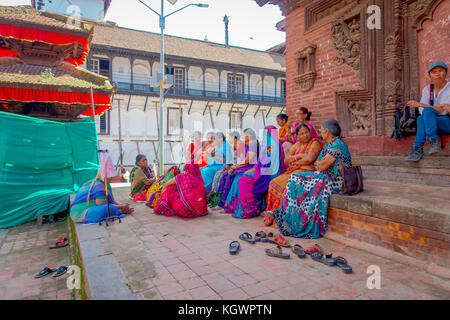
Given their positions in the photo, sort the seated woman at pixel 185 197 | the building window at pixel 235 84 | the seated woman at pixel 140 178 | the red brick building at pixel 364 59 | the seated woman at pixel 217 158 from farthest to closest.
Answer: the building window at pixel 235 84
the seated woman at pixel 140 178
the seated woman at pixel 217 158
the seated woman at pixel 185 197
the red brick building at pixel 364 59

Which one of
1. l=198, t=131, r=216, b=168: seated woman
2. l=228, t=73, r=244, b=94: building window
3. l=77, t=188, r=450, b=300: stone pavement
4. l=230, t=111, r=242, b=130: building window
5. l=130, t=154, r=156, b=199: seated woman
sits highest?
l=228, t=73, r=244, b=94: building window

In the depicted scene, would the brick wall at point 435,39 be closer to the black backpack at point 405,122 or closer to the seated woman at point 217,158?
the black backpack at point 405,122

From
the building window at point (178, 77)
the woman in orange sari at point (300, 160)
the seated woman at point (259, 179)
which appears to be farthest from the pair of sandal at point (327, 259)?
the building window at point (178, 77)

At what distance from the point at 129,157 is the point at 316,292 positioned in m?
23.1

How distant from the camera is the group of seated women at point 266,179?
3814 millimetres

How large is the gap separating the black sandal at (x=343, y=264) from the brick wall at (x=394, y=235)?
592 mm

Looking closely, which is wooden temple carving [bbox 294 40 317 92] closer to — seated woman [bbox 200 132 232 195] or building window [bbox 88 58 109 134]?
seated woman [bbox 200 132 232 195]

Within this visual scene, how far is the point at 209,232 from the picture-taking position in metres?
4.07

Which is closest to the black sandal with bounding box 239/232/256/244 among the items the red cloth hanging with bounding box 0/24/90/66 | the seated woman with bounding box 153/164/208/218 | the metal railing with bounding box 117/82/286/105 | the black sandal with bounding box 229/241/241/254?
the black sandal with bounding box 229/241/241/254

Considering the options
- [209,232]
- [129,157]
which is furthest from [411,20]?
[129,157]

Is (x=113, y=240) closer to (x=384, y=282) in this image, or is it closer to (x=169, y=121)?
(x=384, y=282)

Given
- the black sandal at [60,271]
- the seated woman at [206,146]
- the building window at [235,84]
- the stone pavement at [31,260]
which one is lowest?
the stone pavement at [31,260]

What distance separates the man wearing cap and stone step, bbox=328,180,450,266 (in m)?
0.65

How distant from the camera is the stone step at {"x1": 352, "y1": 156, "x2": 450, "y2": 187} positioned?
4.07 metres
